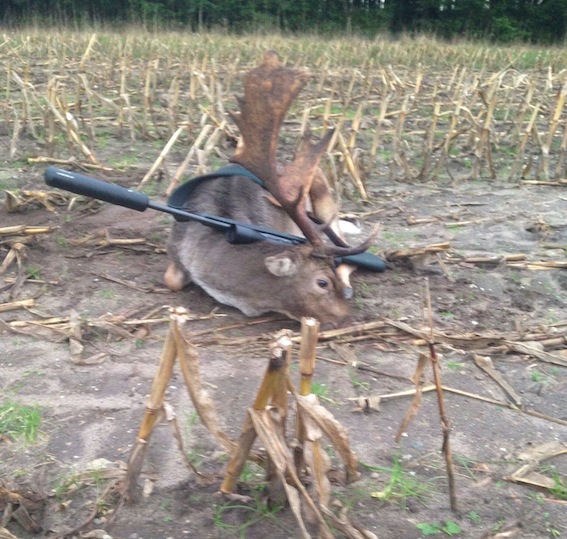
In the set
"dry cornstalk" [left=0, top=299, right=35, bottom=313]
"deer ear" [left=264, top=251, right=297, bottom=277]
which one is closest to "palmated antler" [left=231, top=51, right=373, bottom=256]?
"deer ear" [left=264, top=251, right=297, bottom=277]

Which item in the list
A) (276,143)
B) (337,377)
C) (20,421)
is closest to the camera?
(20,421)

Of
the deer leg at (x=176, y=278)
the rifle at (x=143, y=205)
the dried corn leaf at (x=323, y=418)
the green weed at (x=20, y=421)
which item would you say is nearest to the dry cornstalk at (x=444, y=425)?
the dried corn leaf at (x=323, y=418)

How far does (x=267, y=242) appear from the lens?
606cm

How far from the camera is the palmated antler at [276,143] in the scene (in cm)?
532

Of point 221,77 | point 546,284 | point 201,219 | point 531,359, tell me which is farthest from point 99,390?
point 221,77

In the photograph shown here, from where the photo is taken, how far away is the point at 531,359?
16.8ft

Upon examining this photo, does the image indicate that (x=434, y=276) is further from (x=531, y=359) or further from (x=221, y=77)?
(x=221, y=77)

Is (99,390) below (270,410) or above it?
below

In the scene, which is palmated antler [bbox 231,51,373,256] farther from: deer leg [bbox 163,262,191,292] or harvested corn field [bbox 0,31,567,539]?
deer leg [bbox 163,262,191,292]

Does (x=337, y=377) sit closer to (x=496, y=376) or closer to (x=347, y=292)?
(x=496, y=376)

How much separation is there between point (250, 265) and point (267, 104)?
1271 millimetres

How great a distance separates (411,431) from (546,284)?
8.41 feet

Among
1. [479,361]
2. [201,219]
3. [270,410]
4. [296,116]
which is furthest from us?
[296,116]

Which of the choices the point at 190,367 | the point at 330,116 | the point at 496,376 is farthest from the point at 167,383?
the point at 330,116
